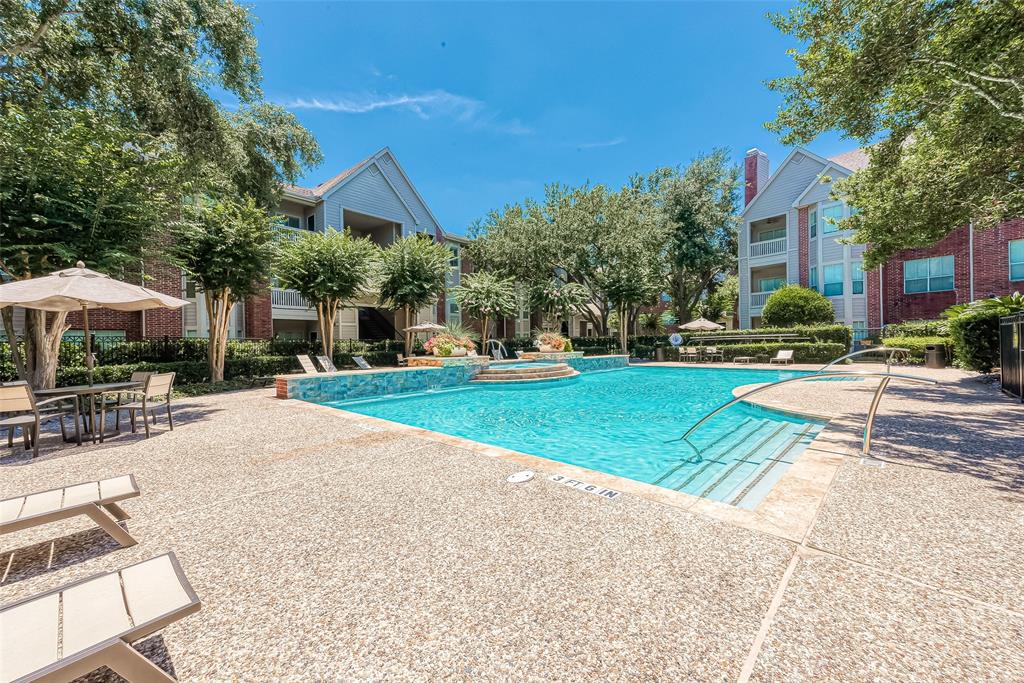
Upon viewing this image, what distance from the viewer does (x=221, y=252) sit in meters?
11.4

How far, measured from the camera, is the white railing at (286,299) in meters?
19.0

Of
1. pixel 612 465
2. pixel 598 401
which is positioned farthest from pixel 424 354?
pixel 612 465

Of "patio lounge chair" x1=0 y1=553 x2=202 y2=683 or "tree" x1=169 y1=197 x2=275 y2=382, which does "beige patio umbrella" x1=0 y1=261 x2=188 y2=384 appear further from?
"patio lounge chair" x1=0 y1=553 x2=202 y2=683

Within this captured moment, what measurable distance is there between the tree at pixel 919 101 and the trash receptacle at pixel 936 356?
736 centimetres

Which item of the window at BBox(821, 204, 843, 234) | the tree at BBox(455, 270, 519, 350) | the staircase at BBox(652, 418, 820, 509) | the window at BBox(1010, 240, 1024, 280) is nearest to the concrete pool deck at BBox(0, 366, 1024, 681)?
the staircase at BBox(652, 418, 820, 509)

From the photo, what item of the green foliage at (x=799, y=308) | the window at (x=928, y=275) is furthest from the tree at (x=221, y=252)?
the window at (x=928, y=275)

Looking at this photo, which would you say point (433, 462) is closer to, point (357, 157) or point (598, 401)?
point (598, 401)

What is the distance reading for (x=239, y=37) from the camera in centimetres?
1058

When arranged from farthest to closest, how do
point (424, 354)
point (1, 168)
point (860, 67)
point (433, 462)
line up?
point (424, 354) → point (1, 168) → point (860, 67) → point (433, 462)

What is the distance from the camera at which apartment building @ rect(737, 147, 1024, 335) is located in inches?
733

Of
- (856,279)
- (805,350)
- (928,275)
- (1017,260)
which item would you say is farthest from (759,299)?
(1017,260)

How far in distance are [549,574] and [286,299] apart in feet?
67.7

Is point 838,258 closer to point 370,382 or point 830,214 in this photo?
point 830,214

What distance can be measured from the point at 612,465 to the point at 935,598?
140 inches
